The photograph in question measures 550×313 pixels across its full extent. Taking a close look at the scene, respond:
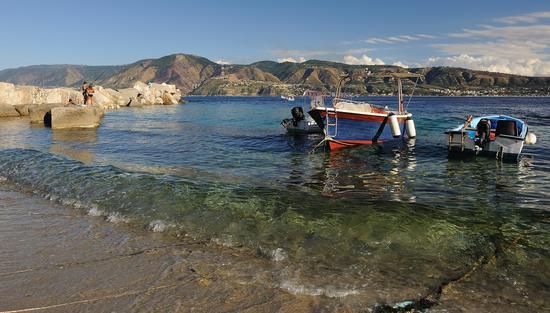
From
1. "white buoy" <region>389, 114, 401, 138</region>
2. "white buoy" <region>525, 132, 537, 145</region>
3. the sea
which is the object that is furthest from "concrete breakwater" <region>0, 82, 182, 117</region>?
"white buoy" <region>525, 132, 537, 145</region>

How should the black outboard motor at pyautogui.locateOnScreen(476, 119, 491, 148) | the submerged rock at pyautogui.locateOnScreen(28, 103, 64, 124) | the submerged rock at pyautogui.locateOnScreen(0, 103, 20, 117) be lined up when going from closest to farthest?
the black outboard motor at pyautogui.locateOnScreen(476, 119, 491, 148) → the submerged rock at pyautogui.locateOnScreen(28, 103, 64, 124) → the submerged rock at pyautogui.locateOnScreen(0, 103, 20, 117)

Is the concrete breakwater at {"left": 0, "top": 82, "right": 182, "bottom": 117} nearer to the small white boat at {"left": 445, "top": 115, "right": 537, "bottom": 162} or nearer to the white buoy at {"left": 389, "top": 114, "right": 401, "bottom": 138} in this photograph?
the white buoy at {"left": 389, "top": 114, "right": 401, "bottom": 138}

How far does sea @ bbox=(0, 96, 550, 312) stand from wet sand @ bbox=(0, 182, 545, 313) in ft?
0.39

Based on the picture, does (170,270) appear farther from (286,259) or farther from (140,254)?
(286,259)

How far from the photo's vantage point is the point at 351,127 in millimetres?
23062

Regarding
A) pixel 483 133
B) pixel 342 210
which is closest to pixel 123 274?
pixel 342 210

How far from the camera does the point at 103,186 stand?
37.3ft

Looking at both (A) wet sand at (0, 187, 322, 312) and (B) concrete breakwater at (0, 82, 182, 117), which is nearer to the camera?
(A) wet sand at (0, 187, 322, 312)

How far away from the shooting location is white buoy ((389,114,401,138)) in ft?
79.4

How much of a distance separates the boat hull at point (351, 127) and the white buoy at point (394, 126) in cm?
19

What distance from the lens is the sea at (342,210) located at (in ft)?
18.8

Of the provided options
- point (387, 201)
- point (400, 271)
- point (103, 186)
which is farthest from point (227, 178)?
point (400, 271)

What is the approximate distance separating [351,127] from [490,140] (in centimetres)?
708

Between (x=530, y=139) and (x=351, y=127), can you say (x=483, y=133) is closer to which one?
(x=530, y=139)
